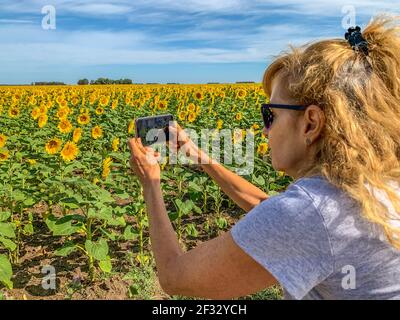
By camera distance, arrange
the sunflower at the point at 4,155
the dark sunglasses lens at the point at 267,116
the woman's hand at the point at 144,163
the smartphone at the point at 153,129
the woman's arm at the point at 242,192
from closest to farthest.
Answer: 1. the dark sunglasses lens at the point at 267,116
2. the woman's hand at the point at 144,163
3. the smartphone at the point at 153,129
4. the woman's arm at the point at 242,192
5. the sunflower at the point at 4,155

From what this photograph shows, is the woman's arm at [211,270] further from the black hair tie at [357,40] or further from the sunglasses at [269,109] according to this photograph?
the black hair tie at [357,40]

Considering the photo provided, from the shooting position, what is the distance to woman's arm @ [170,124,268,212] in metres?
2.21

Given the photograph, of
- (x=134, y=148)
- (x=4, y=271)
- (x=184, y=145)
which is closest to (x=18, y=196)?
(x=4, y=271)

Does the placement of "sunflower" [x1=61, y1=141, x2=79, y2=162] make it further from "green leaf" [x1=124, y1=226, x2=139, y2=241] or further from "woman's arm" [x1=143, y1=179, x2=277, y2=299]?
"woman's arm" [x1=143, y1=179, x2=277, y2=299]

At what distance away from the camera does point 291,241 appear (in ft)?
4.05

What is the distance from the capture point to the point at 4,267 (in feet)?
9.80

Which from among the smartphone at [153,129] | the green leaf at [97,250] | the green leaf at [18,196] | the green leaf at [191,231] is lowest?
the green leaf at [191,231]

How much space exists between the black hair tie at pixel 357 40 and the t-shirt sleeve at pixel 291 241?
0.44 meters

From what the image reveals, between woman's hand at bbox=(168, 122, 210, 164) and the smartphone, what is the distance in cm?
9

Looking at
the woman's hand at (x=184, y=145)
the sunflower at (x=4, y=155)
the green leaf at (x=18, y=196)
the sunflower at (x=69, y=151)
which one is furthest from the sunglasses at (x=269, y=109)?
the sunflower at (x=4, y=155)

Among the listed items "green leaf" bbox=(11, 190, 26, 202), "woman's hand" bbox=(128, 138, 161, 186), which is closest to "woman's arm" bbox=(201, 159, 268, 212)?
Result: "woman's hand" bbox=(128, 138, 161, 186)

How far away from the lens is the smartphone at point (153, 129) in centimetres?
195

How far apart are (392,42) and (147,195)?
0.86 metres

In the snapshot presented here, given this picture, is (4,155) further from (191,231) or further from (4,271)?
(4,271)
